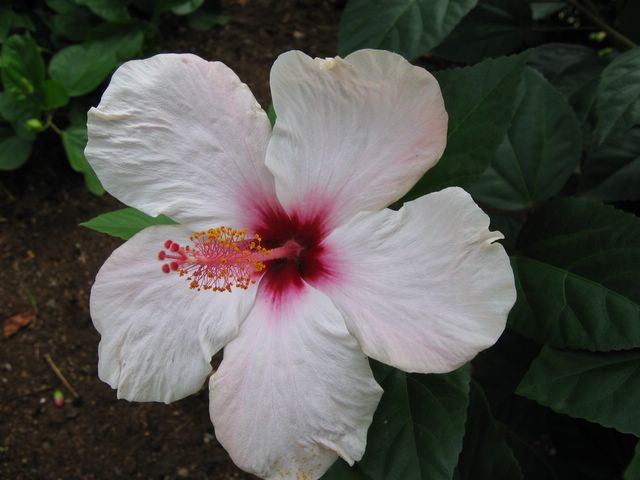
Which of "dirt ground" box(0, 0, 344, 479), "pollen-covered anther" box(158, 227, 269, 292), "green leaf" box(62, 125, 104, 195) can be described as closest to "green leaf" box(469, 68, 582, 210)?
"pollen-covered anther" box(158, 227, 269, 292)

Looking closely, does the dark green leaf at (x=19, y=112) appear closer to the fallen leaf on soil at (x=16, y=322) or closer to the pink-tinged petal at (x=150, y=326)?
the fallen leaf on soil at (x=16, y=322)

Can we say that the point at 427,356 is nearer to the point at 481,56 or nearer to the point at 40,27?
the point at 481,56

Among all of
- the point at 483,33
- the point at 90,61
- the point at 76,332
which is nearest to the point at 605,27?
the point at 483,33

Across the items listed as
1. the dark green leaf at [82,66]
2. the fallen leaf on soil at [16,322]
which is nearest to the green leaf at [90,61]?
the dark green leaf at [82,66]

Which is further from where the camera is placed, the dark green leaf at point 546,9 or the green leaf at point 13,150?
the green leaf at point 13,150

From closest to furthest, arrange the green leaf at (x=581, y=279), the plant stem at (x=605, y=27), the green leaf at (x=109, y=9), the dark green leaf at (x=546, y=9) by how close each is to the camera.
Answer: the green leaf at (x=581, y=279), the plant stem at (x=605, y=27), the dark green leaf at (x=546, y=9), the green leaf at (x=109, y=9)

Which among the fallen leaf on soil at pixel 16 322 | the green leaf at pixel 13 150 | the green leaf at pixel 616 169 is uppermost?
the green leaf at pixel 616 169

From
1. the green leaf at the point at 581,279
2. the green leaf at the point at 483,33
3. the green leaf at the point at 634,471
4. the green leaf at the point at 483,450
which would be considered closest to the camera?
the green leaf at the point at 634,471
